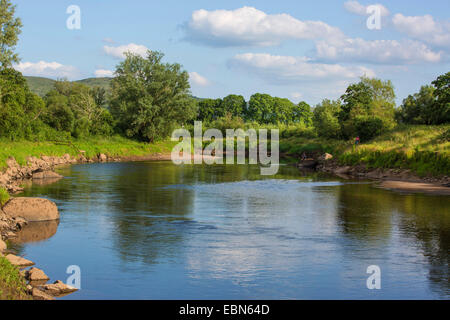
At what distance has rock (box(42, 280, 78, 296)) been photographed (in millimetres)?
13058

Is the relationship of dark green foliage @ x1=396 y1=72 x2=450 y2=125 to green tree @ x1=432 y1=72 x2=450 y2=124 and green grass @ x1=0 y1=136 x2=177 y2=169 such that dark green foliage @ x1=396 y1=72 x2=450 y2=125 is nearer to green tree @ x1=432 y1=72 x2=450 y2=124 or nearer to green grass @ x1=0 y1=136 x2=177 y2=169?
green tree @ x1=432 y1=72 x2=450 y2=124

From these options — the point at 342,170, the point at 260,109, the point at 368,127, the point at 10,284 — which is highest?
the point at 260,109

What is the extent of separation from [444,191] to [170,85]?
5216cm

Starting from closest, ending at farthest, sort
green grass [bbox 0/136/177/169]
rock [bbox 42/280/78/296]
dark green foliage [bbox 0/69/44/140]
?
rock [bbox 42/280/78/296] < green grass [bbox 0/136/177/169] < dark green foliage [bbox 0/69/44/140]

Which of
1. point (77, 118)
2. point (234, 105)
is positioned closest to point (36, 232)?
point (77, 118)

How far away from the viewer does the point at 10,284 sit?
11758 mm

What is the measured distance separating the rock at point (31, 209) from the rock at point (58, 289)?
912cm

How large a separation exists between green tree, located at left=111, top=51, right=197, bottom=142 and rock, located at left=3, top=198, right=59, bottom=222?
53.8 meters

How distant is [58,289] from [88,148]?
55827 millimetres

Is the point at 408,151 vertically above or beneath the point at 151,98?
beneath

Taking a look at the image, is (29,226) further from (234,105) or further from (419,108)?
(234,105)

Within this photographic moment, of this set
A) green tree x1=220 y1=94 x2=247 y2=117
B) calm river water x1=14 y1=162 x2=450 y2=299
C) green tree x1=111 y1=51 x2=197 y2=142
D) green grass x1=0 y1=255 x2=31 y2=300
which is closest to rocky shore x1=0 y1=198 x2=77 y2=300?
green grass x1=0 y1=255 x2=31 y2=300
